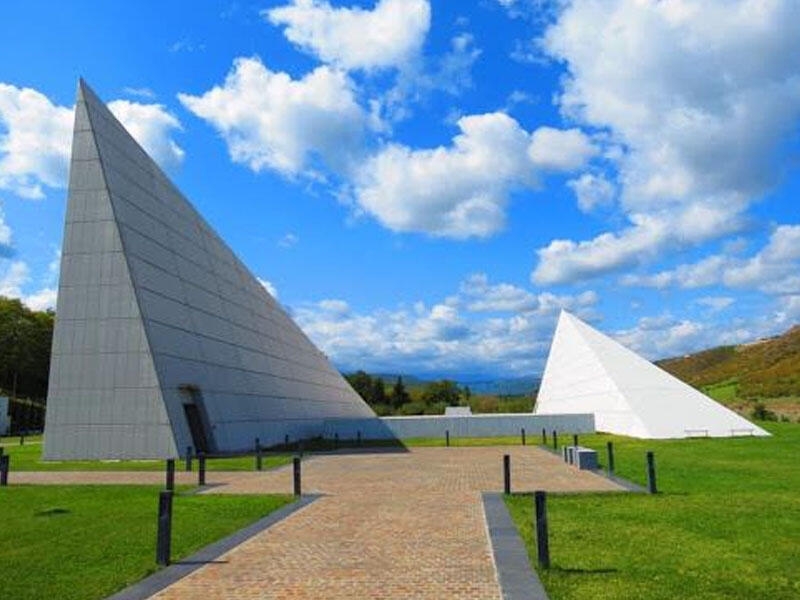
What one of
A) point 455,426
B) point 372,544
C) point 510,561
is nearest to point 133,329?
point 372,544

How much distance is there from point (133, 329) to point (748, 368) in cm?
9725

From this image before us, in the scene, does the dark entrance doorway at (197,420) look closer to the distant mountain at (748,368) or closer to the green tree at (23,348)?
the green tree at (23,348)

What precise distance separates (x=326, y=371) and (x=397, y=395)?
128ft

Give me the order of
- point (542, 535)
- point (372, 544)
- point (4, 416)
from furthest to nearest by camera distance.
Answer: point (4, 416), point (372, 544), point (542, 535)

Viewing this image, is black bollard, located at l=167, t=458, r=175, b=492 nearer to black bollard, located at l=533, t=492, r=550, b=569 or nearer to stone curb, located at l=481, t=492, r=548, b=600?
stone curb, located at l=481, t=492, r=548, b=600

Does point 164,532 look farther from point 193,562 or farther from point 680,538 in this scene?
point 680,538

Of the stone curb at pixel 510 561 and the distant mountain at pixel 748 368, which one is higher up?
the distant mountain at pixel 748 368

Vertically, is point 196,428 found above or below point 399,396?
below

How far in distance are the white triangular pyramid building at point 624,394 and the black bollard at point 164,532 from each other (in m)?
31.9

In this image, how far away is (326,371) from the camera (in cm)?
5297

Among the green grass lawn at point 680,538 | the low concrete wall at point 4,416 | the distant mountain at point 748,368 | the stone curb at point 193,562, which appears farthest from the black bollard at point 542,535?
the distant mountain at point 748,368

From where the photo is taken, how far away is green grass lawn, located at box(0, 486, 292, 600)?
7.86 m

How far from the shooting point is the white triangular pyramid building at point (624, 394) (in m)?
36.9

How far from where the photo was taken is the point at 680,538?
9875 millimetres
